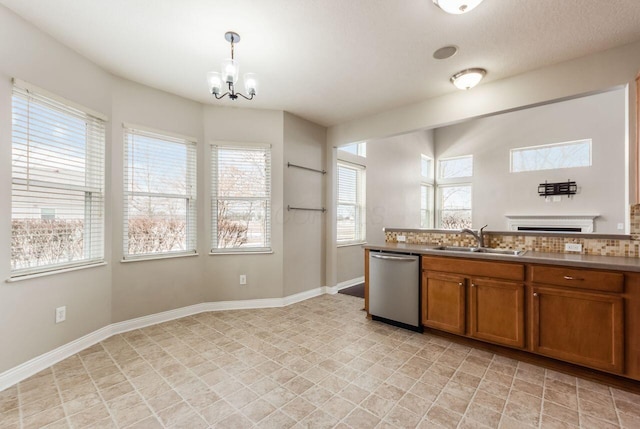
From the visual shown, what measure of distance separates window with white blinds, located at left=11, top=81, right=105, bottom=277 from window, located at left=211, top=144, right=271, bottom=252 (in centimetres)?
121

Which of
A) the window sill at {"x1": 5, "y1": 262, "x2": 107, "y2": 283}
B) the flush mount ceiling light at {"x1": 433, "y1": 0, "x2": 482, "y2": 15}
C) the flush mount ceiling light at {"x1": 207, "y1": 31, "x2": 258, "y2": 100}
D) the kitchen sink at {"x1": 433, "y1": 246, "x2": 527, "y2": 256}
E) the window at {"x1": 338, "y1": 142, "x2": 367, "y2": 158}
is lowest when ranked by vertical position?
the window sill at {"x1": 5, "y1": 262, "x2": 107, "y2": 283}

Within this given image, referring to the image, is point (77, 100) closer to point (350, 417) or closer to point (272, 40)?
point (272, 40)

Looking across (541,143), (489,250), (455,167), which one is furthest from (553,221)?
(489,250)

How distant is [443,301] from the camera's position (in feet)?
9.27

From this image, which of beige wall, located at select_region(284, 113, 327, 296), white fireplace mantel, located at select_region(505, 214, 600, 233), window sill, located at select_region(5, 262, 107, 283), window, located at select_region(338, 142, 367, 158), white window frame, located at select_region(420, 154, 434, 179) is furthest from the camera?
white window frame, located at select_region(420, 154, 434, 179)

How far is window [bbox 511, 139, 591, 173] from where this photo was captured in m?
5.82

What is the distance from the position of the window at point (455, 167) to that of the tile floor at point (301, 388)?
575cm

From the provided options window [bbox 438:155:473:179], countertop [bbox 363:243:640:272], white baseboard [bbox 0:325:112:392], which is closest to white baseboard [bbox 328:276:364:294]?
countertop [bbox 363:243:640:272]

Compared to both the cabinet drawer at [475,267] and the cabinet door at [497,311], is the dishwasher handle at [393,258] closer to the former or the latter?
the cabinet drawer at [475,267]

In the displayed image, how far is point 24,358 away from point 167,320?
50.0 inches

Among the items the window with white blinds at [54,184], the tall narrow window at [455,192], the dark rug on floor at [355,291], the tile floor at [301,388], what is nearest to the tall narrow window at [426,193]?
the tall narrow window at [455,192]

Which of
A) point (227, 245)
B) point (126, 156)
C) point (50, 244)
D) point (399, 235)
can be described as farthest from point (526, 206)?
point (50, 244)

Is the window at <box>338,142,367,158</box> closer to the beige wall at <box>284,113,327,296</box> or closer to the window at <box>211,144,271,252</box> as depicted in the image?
the beige wall at <box>284,113,327,296</box>

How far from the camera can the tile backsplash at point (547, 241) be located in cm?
238
